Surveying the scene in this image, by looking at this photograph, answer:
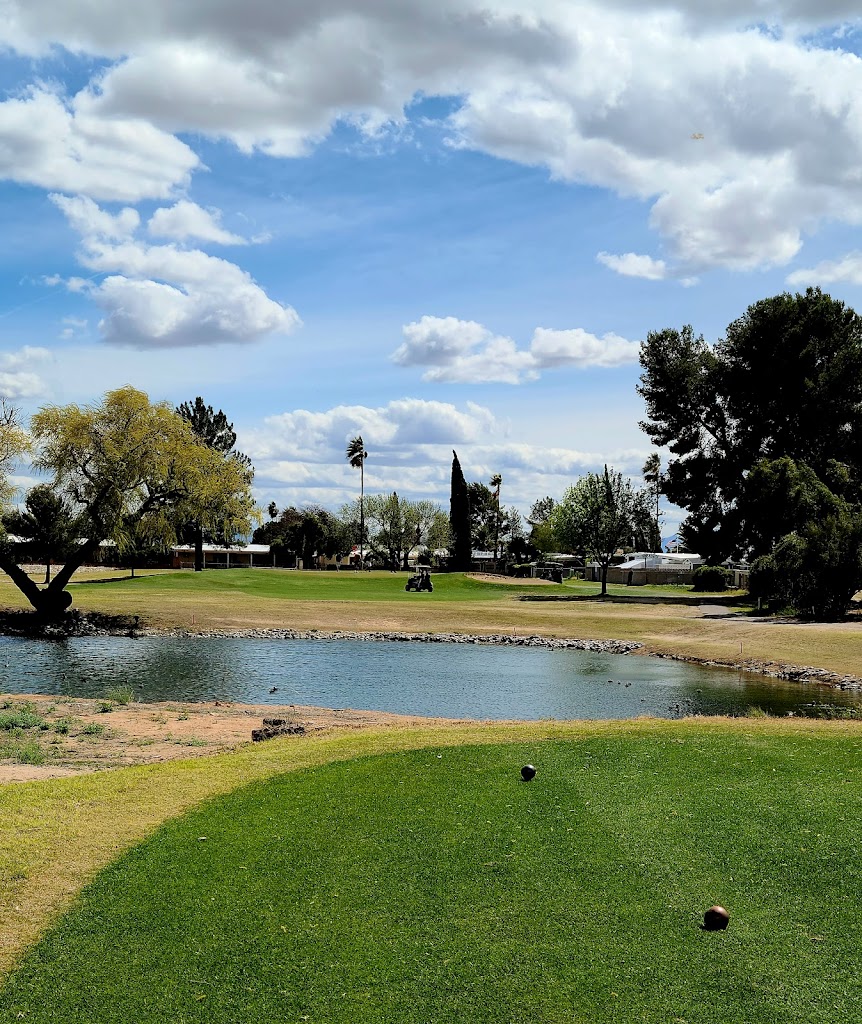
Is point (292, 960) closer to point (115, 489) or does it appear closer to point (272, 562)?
point (115, 489)

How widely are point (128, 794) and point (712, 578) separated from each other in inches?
2896

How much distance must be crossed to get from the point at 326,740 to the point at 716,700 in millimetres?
14759

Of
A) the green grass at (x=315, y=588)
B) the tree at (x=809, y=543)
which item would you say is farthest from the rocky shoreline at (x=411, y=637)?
the green grass at (x=315, y=588)

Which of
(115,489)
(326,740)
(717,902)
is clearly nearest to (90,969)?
(717,902)

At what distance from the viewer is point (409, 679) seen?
32.0 metres

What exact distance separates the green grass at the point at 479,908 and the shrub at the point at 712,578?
70.7 metres

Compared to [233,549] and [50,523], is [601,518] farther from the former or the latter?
[233,549]

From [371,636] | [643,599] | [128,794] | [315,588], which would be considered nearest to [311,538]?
[315,588]

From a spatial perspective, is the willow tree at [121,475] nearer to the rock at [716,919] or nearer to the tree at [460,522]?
the rock at [716,919]

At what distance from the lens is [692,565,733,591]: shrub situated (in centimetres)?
7981

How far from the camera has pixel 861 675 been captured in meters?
30.7

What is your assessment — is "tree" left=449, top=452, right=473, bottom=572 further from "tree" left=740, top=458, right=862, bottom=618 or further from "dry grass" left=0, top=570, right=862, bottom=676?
"tree" left=740, top=458, right=862, bottom=618

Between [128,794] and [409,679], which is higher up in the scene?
[128,794]

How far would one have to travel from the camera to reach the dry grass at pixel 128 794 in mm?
8586
